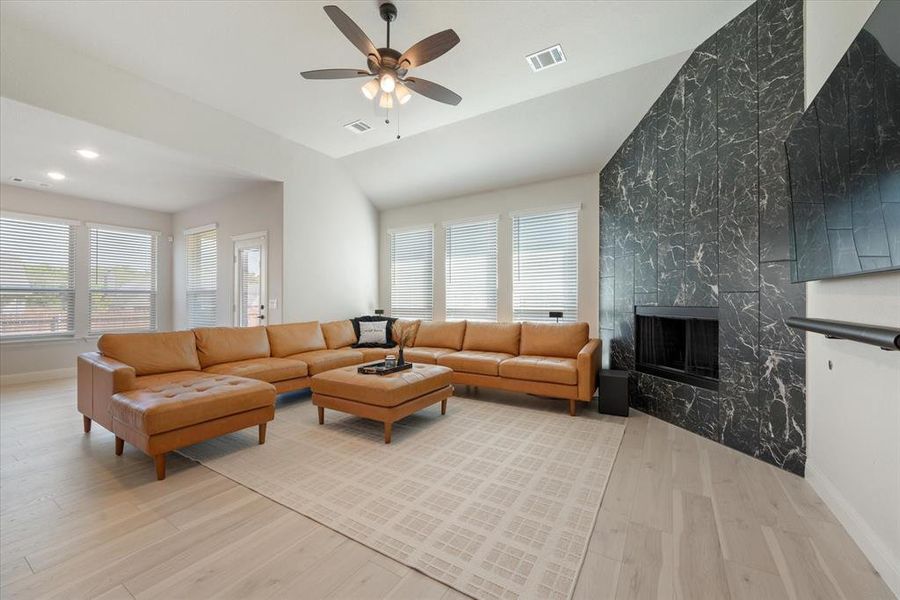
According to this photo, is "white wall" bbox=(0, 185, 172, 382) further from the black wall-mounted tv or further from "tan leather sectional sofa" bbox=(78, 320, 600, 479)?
the black wall-mounted tv

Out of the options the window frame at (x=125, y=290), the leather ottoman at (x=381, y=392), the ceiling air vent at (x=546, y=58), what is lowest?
the leather ottoman at (x=381, y=392)

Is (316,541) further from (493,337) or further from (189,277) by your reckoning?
(189,277)

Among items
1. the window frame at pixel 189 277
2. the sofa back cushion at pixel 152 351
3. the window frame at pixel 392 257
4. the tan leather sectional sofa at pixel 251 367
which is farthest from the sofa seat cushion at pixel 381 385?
the window frame at pixel 189 277

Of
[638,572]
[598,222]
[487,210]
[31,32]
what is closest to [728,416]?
[638,572]

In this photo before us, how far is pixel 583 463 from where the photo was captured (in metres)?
2.79

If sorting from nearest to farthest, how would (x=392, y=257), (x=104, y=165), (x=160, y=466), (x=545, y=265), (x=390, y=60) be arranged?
(x=160, y=466), (x=390, y=60), (x=104, y=165), (x=545, y=265), (x=392, y=257)

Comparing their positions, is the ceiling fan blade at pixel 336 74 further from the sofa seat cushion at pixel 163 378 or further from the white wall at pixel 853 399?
the white wall at pixel 853 399

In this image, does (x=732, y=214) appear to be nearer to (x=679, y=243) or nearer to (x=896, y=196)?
(x=679, y=243)

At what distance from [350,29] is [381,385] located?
2.66 m

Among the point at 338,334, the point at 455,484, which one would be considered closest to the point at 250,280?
the point at 338,334

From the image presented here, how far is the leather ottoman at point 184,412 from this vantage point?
2508 millimetres

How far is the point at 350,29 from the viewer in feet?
7.81

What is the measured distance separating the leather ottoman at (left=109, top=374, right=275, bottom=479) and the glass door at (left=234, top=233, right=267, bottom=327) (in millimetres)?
2691

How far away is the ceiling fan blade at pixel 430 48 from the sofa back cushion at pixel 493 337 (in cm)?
349
